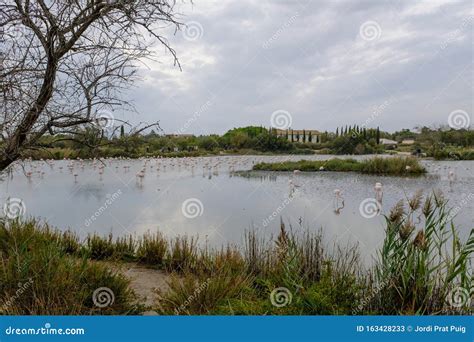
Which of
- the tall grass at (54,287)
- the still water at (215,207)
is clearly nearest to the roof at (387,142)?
the still water at (215,207)

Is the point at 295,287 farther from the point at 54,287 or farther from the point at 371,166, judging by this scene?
the point at 371,166

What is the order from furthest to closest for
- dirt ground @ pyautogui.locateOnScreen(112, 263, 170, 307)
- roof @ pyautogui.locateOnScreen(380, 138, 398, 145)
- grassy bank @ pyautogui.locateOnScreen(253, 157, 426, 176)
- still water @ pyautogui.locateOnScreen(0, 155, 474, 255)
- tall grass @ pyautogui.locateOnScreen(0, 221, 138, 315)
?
1. roof @ pyautogui.locateOnScreen(380, 138, 398, 145)
2. grassy bank @ pyautogui.locateOnScreen(253, 157, 426, 176)
3. still water @ pyautogui.locateOnScreen(0, 155, 474, 255)
4. dirt ground @ pyautogui.locateOnScreen(112, 263, 170, 307)
5. tall grass @ pyautogui.locateOnScreen(0, 221, 138, 315)

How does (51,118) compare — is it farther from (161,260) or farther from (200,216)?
(200,216)

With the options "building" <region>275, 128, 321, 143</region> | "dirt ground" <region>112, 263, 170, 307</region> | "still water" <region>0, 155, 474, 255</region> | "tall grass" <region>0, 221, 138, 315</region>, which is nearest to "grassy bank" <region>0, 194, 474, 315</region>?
"tall grass" <region>0, 221, 138, 315</region>

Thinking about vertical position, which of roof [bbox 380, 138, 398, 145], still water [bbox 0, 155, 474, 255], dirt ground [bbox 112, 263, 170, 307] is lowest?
dirt ground [bbox 112, 263, 170, 307]

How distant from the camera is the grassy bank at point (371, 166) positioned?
56.7 feet

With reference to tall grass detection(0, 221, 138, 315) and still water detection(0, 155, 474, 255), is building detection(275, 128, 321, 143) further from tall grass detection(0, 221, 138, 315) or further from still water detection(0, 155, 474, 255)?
tall grass detection(0, 221, 138, 315)

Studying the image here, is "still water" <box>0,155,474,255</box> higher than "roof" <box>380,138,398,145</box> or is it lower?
lower

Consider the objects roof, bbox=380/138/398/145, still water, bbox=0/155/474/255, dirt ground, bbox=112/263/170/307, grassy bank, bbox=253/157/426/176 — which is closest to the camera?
dirt ground, bbox=112/263/170/307

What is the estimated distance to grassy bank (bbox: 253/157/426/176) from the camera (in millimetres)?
17297

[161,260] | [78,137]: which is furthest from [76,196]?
[78,137]

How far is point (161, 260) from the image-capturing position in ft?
16.3

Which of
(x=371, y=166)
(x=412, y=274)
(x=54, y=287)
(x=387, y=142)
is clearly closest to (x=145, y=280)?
(x=54, y=287)

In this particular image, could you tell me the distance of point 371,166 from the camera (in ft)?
60.1
